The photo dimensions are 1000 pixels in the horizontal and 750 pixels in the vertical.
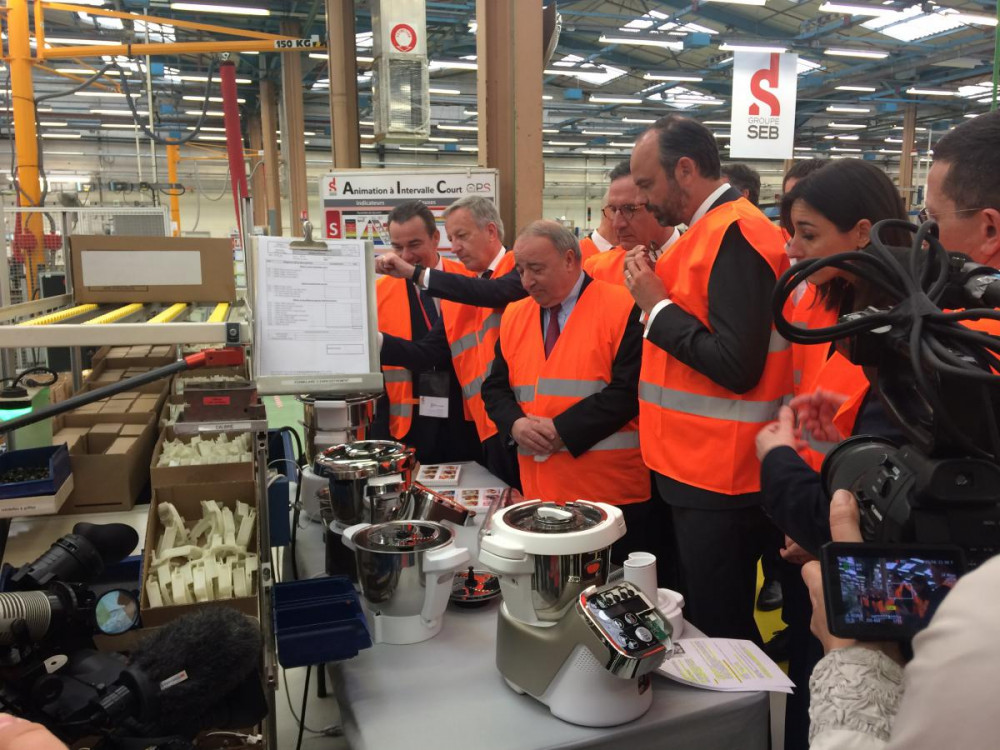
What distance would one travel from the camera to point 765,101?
6.70m

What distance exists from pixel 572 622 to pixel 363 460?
0.67 metres

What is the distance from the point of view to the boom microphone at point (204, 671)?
0.83 metres

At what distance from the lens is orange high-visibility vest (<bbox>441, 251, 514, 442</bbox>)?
256cm

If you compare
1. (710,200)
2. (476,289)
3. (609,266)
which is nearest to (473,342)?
(476,289)

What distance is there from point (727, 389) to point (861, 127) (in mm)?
15981

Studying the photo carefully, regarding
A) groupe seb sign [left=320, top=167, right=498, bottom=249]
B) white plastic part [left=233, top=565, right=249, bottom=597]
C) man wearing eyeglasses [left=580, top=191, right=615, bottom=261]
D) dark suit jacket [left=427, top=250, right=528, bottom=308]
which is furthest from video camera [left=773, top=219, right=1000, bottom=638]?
groupe seb sign [left=320, top=167, right=498, bottom=249]

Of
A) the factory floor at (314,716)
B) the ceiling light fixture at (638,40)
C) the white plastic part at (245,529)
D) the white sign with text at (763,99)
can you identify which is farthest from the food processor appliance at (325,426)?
the ceiling light fixture at (638,40)

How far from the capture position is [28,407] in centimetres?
152

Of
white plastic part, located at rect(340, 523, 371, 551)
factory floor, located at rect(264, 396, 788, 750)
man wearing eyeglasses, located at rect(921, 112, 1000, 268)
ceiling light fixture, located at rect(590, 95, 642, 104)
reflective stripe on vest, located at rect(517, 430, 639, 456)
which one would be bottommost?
factory floor, located at rect(264, 396, 788, 750)

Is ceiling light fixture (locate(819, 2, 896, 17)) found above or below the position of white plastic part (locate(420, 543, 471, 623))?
above

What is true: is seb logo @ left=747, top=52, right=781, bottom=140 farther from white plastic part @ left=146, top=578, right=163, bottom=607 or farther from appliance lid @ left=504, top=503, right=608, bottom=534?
white plastic part @ left=146, top=578, right=163, bottom=607

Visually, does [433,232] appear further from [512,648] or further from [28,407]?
[512,648]

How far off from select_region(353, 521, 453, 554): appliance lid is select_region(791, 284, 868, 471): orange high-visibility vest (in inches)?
26.3

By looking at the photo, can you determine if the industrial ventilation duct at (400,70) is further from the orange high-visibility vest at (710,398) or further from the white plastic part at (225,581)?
the white plastic part at (225,581)
